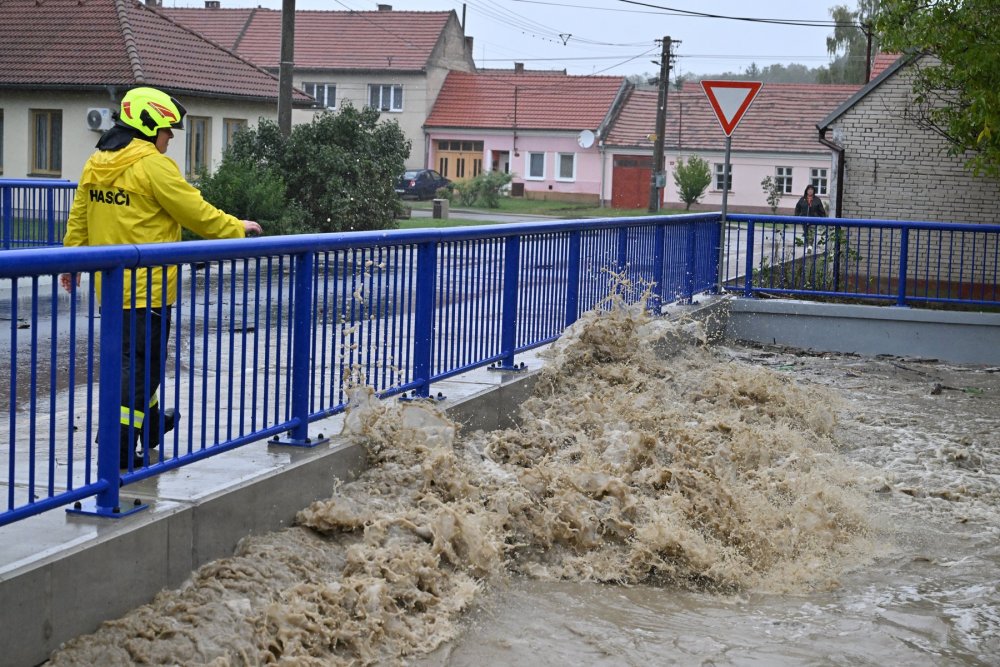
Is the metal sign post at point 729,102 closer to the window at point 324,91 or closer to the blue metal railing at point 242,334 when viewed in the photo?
the blue metal railing at point 242,334

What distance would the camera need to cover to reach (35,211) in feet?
50.8

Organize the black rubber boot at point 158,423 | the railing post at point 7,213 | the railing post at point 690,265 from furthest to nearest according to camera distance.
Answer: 1. the railing post at point 7,213
2. the railing post at point 690,265
3. the black rubber boot at point 158,423

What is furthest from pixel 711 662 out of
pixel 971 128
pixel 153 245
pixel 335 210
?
pixel 335 210

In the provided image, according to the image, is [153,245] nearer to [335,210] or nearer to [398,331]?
[398,331]

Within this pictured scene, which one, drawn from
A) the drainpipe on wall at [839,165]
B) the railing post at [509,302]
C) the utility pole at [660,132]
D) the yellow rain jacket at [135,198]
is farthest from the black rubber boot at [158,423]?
the utility pole at [660,132]

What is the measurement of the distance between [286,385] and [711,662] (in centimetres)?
238

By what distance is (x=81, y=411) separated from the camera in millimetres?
6551

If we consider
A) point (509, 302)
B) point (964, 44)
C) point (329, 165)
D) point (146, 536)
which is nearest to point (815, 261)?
point (964, 44)

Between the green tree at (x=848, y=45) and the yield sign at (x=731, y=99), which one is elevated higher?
the green tree at (x=848, y=45)

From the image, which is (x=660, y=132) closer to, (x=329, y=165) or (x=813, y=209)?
(x=813, y=209)

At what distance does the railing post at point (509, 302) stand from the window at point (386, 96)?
61.8 m

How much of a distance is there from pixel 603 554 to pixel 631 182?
60.1 meters

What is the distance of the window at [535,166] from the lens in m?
68.8

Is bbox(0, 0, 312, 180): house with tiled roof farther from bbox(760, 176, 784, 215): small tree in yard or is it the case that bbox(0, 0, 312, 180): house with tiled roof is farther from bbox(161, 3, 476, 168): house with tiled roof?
bbox(161, 3, 476, 168): house with tiled roof
